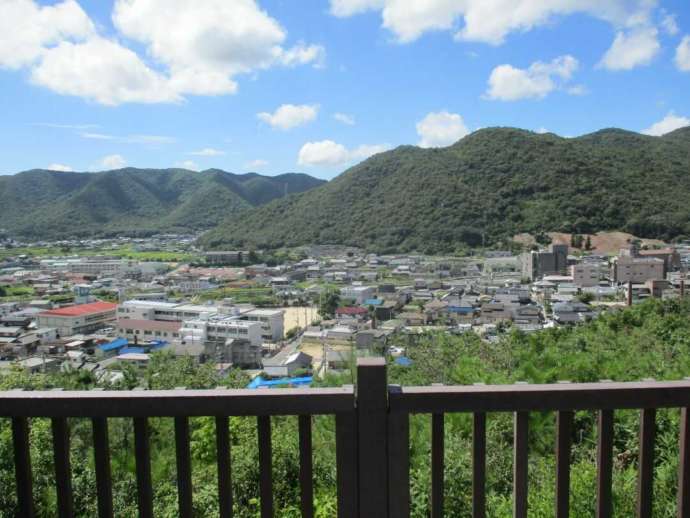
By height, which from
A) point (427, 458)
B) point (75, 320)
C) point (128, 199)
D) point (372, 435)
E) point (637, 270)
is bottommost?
point (75, 320)

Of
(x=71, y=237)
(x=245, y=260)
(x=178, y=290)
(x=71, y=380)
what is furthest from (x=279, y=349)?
(x=71, y=237)

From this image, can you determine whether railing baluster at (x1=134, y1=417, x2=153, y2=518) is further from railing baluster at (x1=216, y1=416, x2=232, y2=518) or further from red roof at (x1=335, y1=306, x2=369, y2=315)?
red roof at (x1=335, y1=306, x2=369, y2=315)

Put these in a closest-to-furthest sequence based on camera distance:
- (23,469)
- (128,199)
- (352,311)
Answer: (23,469) → (352,311) → (128,199)

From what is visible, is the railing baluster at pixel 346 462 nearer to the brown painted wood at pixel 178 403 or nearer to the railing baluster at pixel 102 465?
the brown painted wood at pixel 178 403

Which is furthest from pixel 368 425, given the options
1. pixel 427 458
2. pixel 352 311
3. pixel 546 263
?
pixel 546 263

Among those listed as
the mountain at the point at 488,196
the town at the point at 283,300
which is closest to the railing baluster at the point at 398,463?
the town at the point at 283,300

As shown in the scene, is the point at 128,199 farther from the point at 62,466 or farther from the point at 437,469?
the point at 437,469

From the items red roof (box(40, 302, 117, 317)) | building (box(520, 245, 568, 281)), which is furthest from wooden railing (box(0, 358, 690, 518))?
building (box(520, 245, 568, 281))
